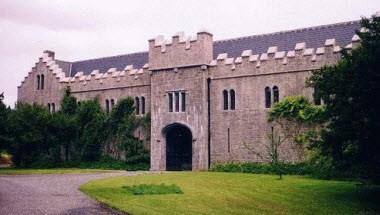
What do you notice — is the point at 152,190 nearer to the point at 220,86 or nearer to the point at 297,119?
the point at 297,119

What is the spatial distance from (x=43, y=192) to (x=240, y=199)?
7.92 m

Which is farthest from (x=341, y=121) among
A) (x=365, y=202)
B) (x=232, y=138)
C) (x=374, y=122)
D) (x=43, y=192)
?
(x=232, y=138)

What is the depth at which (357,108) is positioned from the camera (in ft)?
65.2

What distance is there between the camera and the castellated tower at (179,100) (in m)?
36.1

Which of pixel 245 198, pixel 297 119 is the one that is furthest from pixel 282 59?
pixel 245 198

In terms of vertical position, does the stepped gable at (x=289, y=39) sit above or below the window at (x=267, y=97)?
above

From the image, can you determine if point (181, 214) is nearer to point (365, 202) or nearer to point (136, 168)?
point (365, 202)

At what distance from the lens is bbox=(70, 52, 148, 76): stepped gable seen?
44812 mm

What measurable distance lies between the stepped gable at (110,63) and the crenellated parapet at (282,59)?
400 inches

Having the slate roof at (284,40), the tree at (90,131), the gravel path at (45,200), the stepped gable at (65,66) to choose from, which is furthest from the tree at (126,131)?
the gravel path at (45,200)

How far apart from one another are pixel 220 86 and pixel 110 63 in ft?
49.6

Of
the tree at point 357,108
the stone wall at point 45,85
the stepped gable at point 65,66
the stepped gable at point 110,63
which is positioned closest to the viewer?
the tree at point 357,108

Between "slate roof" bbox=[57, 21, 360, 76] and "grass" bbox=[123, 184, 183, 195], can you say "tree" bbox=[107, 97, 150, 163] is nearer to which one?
"slate roof" bbox=[57, 21, 360, 76]

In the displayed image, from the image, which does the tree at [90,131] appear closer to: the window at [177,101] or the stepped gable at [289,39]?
the window at [177,101]
